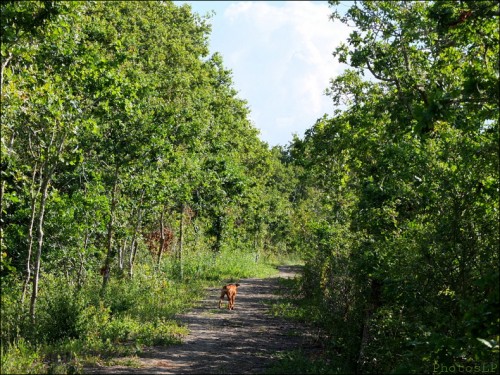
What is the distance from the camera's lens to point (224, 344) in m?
13.3

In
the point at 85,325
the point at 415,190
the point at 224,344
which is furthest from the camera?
the point at 224,344

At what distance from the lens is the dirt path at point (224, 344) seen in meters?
10.5

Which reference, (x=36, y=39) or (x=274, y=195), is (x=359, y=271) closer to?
(x=36, y=39)

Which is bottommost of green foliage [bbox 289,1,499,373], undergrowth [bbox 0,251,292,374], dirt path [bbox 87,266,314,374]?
dirt path [bbox 87,266,314,374]

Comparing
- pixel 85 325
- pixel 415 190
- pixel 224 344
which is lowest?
pixel 224 344

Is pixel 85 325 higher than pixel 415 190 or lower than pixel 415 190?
lower

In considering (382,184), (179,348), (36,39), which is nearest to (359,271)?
(382,184)

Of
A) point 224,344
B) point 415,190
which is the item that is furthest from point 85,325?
point 415,190

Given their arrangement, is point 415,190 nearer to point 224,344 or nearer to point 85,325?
point 224,344

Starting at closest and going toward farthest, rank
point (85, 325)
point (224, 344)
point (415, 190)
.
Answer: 1. point (415, 190)
2. point (85, 325)
3. point (224, 344)

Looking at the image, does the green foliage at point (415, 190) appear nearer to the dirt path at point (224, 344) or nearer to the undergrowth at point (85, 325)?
the dirt path at point (224, 344)

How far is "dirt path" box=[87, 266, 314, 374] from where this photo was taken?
10.5 meters

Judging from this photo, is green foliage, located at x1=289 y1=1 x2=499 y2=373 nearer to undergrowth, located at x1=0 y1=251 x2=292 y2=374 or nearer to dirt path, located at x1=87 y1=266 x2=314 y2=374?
dirt path, located at x1=87 y1=266 x2=314 y2=374

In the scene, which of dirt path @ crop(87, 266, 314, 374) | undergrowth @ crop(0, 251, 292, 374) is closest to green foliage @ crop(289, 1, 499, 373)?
dirt path @ crop(87, 266, 314, 374)
